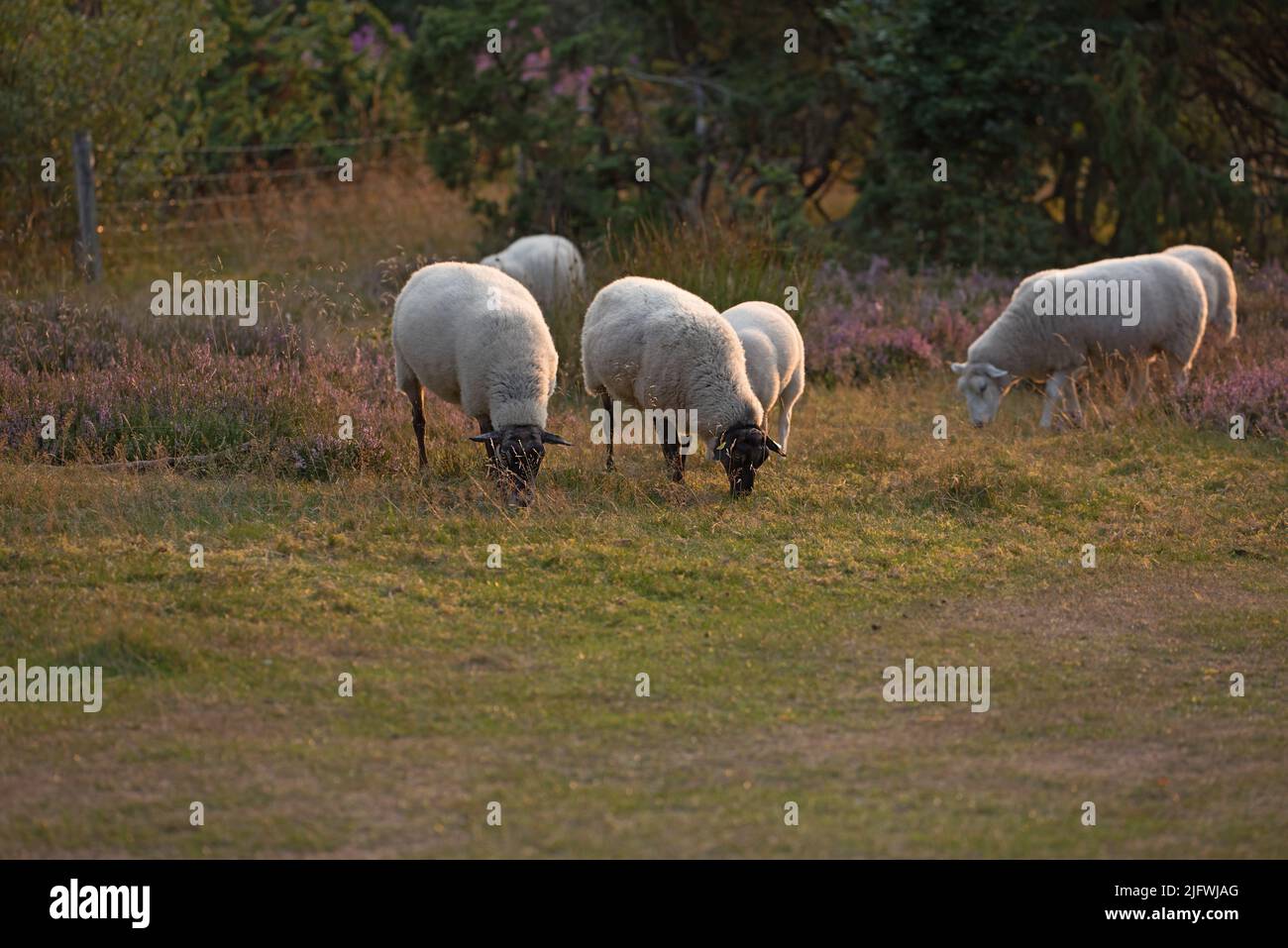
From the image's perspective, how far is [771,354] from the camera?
10477mm

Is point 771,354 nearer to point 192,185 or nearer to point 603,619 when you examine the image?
point 603,619

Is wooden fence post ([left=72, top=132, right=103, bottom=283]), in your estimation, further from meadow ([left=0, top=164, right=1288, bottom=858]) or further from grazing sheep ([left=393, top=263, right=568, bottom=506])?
grazing sheep ([left=393, top=263, right=568, bottom=506])

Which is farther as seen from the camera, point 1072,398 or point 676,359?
point 1072,398

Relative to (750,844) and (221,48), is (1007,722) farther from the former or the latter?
(221,48)

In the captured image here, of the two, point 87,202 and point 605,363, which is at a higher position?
point 87,202

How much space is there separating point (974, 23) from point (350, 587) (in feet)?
45.5

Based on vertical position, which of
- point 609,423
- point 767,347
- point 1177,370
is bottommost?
point 609,423

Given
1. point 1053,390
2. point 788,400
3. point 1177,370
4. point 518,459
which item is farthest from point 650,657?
point 1177,370

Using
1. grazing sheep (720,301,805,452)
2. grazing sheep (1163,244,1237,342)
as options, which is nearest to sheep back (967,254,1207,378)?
grazing sheep (1163,244,1237,342)

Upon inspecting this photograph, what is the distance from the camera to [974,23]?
18453 millimetres

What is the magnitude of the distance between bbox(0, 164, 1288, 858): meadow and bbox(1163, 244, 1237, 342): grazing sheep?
3.60 feet

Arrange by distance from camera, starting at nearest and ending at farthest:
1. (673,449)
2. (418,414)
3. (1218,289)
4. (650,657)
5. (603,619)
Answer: (650,657) < (603,619) < (673,449) < (418,414) < (1218,289)

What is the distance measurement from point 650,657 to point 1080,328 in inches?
287

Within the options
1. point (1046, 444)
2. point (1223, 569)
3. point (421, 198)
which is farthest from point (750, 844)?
point (421, 198)
